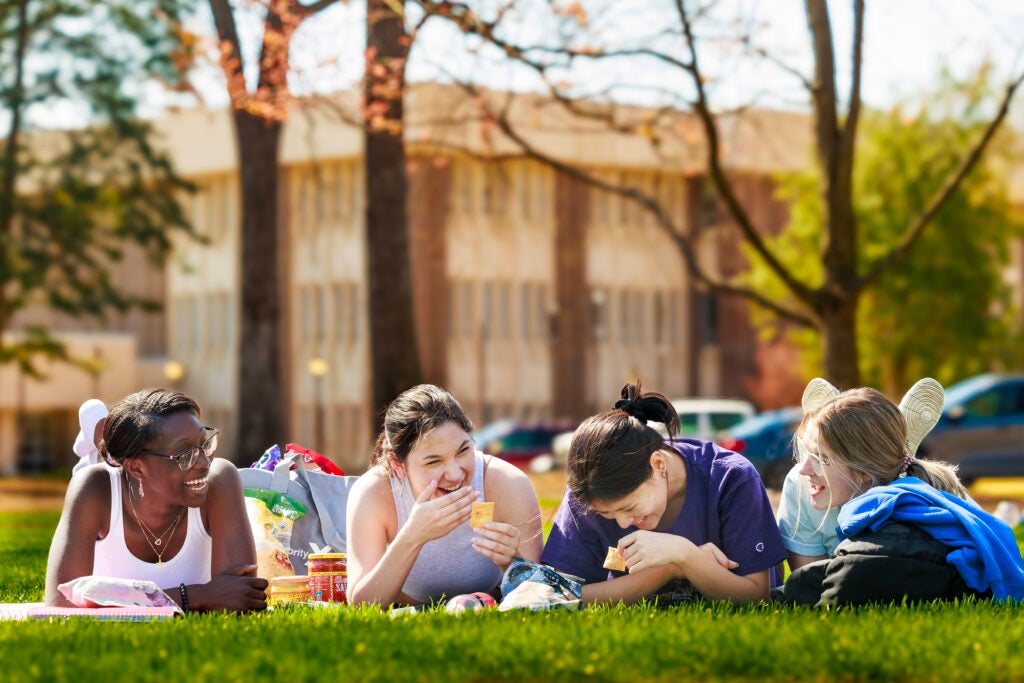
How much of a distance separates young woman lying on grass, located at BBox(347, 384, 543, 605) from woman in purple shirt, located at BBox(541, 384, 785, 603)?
11.1 inches

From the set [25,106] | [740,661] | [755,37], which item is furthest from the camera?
[25,106]

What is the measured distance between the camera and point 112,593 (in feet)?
22.1

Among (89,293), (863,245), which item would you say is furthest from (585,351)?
(89,293)

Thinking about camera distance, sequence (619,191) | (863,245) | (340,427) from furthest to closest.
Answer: (340,427), (863,245), (619,191)

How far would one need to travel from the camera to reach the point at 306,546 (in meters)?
8.42

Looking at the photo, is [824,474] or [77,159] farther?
[77,159]

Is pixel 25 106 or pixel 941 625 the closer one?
pixel 941 625

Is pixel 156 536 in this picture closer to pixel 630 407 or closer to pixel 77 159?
pixel 630 407

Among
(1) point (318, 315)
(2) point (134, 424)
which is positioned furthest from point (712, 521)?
(1) point (318, 315)

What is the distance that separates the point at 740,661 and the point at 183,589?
258 cm

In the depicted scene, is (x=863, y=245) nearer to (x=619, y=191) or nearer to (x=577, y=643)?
(x=619, y=191)

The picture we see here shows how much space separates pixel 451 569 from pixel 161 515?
1.30m

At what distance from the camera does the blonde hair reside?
668 cm

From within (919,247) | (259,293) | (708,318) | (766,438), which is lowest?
(766,438)
